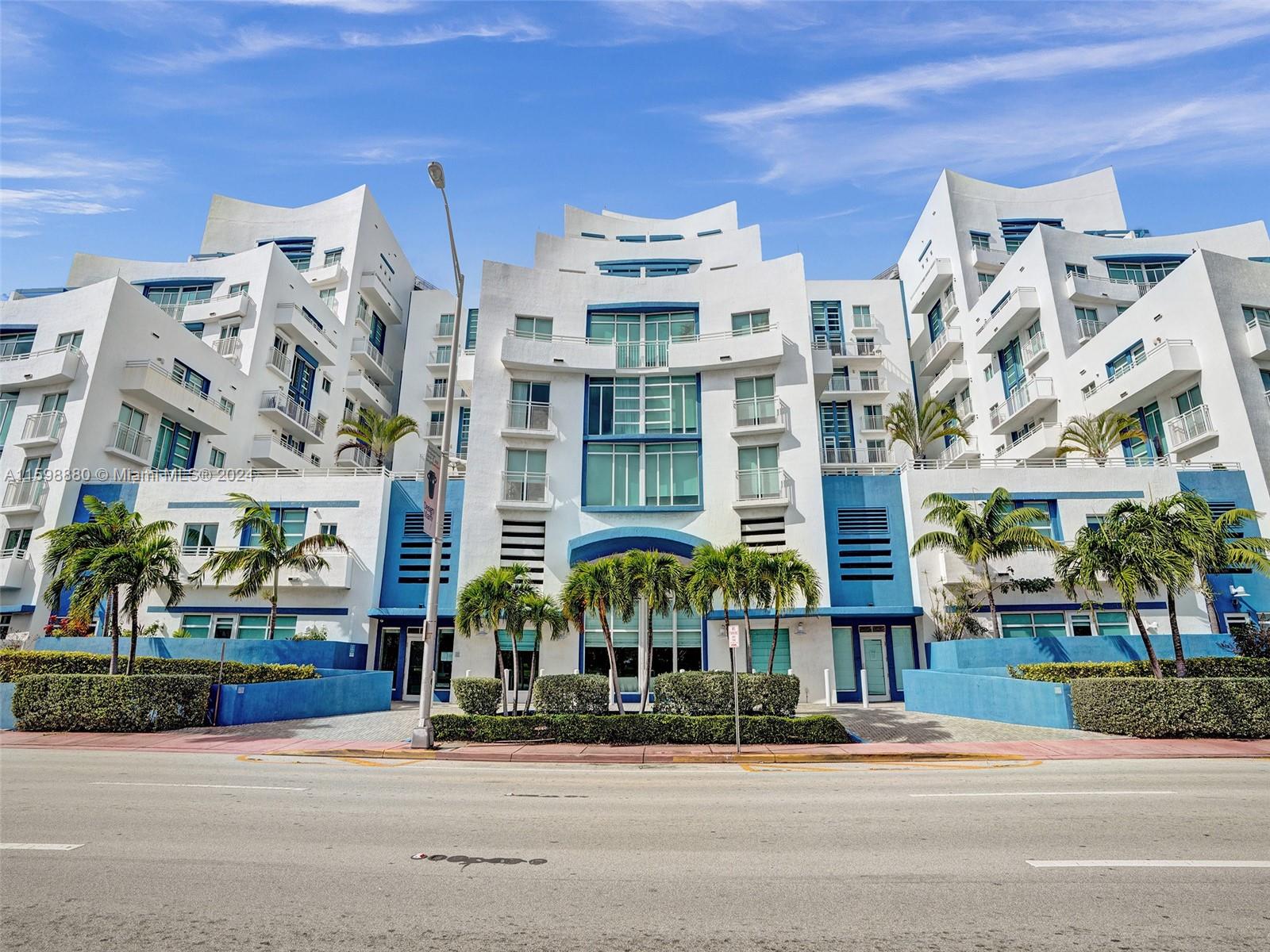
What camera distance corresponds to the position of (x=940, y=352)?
46.3 m

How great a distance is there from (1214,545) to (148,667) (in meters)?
31.2

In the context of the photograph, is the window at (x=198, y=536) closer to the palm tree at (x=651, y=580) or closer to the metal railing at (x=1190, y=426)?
the palm tree at (x=651, y=580)

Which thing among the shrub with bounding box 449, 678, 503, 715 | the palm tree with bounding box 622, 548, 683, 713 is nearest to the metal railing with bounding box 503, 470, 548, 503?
the palm tree with bounding box 622, 548, 683, 713

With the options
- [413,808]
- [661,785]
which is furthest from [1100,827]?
[413,808]

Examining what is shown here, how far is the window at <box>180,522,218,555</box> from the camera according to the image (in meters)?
29.9

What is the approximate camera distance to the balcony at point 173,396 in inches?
1242

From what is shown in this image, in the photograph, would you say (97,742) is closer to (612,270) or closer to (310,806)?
(310,806)

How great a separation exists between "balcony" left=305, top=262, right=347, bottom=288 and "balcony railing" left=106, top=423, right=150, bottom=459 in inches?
700

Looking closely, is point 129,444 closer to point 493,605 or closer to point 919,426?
point 493,605

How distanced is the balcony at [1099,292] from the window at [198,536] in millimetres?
43629

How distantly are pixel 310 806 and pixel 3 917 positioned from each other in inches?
173

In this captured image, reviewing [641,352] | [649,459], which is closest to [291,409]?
[641,352]

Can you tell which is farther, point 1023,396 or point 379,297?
point 379,297

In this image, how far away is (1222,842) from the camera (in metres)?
7.12
